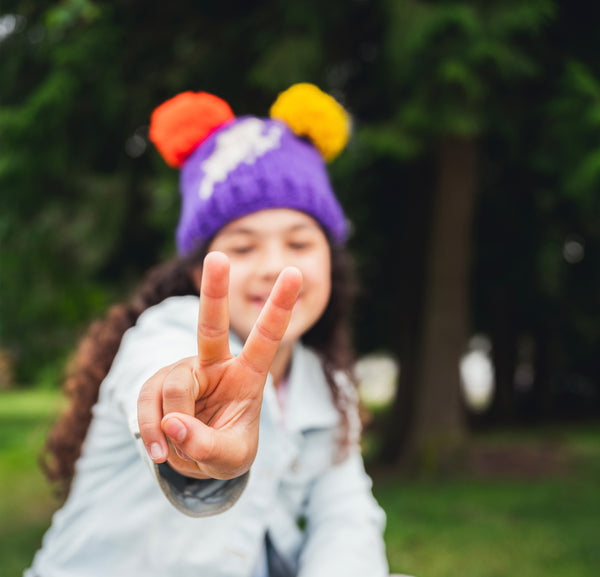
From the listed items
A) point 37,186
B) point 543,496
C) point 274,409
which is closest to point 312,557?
point 274,409

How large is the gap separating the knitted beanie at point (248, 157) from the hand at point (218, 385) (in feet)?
2.56

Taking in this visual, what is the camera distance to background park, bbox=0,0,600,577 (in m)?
4.29

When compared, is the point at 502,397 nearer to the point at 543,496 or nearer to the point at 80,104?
the point at 543,496

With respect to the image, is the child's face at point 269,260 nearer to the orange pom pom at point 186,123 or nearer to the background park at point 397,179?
the orange pom pom at point 186,123

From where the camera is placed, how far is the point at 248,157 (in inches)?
78.5

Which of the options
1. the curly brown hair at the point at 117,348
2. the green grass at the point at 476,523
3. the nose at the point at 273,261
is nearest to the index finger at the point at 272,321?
the nose at the point at 273,261

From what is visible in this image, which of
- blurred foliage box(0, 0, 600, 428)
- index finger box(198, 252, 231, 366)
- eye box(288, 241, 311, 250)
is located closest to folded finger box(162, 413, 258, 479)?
index finger box(198, 252, 231, 366)

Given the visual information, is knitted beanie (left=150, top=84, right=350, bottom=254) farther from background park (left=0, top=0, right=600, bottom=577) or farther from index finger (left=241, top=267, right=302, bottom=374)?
background park (left=0, top=0, right=600, bottom=577)

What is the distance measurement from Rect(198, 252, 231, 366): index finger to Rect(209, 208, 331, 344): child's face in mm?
633

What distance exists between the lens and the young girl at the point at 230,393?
1168mm

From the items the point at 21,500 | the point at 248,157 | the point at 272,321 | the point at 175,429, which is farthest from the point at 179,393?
the point at 21,500

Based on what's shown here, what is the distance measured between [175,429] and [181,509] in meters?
0.31

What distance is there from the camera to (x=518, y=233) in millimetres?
8195

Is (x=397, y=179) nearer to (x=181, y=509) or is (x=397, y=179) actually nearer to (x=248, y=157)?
(x=248, y=157)
